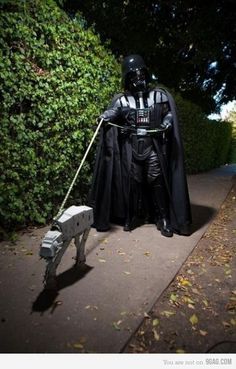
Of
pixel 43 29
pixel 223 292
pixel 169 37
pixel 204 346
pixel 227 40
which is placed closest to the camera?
pixel 204 346

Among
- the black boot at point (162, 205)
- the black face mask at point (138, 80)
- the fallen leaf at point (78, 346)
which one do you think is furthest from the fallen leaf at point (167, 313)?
the black face mask at point (138, 80)

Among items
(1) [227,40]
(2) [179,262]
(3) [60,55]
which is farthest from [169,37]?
(2) [179,262]

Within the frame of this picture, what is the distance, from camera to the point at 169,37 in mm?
13461

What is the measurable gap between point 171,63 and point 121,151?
34.8ft

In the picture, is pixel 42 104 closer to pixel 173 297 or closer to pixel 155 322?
pixel 173 297

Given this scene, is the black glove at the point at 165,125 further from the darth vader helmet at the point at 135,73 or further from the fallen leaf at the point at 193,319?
the fallen leaf at the point at 193,319

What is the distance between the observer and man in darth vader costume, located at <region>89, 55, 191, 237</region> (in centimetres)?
452

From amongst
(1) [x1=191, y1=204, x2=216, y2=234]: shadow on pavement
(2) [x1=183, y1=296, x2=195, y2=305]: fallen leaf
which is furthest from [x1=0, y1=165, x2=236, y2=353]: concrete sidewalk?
(1) [x1=191, y1=204, x2=216, y2=234]: shadow on pavement

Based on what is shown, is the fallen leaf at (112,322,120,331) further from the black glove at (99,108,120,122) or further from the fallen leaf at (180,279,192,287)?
the black glove at (99,108,120,122)

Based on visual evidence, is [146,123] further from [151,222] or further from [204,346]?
[204,346]

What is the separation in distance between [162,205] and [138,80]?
1780mm

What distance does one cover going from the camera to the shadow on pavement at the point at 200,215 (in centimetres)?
526

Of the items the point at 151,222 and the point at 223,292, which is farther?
the point at 151,222
